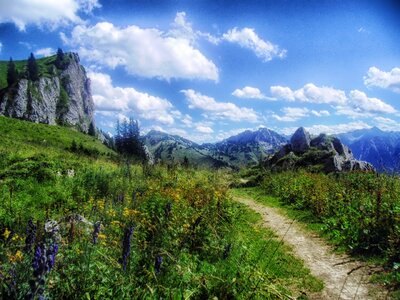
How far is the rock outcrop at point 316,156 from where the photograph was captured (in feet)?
97.1

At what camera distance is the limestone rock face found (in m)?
39.2

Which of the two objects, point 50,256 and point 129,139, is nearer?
point 50,256

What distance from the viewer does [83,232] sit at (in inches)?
255

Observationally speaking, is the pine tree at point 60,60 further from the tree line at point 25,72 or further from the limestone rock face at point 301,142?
the limestone rock face at point 301,142

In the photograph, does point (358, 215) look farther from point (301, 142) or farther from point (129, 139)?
point (129, 139)

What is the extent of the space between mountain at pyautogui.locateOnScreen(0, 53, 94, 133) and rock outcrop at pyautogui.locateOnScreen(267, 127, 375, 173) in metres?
115

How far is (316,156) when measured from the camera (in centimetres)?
3269

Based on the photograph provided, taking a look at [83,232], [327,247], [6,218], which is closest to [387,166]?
[327,247]

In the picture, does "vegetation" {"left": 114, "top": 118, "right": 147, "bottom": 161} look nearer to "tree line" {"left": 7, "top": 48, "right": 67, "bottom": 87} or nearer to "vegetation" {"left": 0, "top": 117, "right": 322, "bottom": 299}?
"tree line" {"left": 7, "top": 48, "right": 67, "bottom": 87}

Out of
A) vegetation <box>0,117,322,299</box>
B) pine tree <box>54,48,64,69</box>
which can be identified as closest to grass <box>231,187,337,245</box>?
vegetation <box>0,117,322,299</box>

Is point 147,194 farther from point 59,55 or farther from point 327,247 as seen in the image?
point 59,55

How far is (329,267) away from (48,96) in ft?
536

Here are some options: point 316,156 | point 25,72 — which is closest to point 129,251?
point 316,156

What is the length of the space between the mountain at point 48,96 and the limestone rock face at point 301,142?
114m
